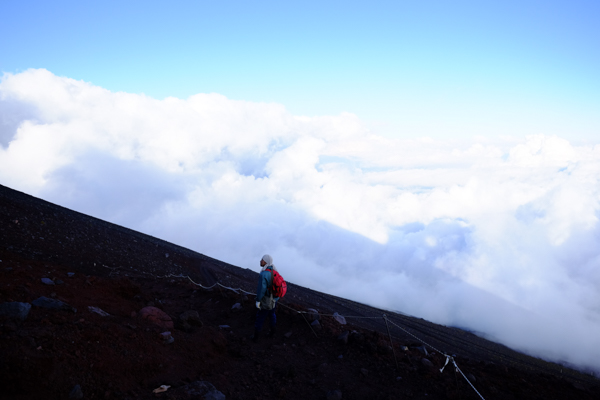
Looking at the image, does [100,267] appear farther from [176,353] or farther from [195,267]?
[176,353]

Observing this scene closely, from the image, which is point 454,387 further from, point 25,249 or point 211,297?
point 25,249

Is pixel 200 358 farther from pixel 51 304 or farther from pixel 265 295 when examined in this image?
pixel 51 304

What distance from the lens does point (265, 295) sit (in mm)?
9219

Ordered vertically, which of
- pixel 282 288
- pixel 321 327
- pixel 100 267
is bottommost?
pixel 100 267

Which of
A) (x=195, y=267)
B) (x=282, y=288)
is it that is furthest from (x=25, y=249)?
(x=282, y=288)

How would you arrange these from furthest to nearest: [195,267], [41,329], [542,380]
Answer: [195,267] → [542,380] → [41,329]

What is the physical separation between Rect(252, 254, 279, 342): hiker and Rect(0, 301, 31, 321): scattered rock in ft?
15.3

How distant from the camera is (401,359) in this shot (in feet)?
26.9

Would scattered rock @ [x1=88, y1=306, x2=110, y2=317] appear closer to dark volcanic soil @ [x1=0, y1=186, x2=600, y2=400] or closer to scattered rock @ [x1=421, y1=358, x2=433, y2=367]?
dark volcanic soil @ [x1=0, y1=186, x2=600, y2=400]

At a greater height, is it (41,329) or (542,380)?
(542,380)

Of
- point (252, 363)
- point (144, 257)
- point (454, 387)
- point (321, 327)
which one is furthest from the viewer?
point (144, 257)

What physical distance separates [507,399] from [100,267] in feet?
59.6

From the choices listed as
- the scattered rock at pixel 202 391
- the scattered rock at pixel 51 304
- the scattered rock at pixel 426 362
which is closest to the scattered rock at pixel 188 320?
the scattered rock at pixel 51 304

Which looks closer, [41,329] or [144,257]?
[41,329]
